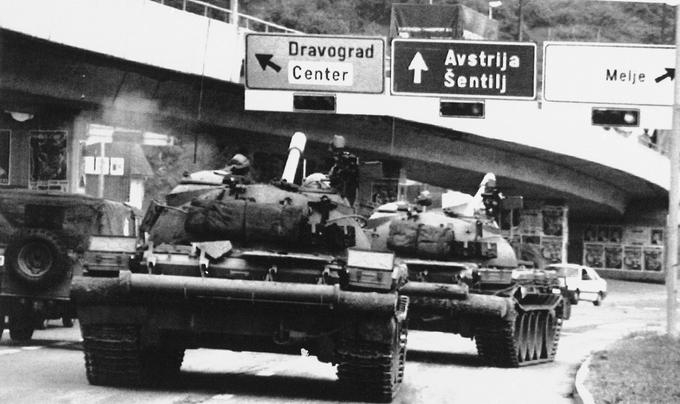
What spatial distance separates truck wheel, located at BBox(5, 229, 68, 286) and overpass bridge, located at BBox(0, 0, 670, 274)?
2.39 m

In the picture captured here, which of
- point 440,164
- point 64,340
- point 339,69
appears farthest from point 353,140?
point 64,340

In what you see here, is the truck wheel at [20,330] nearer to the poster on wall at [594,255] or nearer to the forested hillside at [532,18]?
the forested hillside at [532,18]

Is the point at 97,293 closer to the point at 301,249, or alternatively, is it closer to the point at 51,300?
the point at 301,249

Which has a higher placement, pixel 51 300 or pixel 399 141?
pixel 399 141

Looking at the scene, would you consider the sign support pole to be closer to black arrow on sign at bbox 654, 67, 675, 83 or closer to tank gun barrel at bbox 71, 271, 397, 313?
black arrow on sign at bbox 654, 67, 675, 83

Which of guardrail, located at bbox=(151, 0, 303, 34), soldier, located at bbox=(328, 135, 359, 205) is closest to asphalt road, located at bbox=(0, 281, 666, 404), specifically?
soldier, located at bbox=(328, 135, 359, 205)

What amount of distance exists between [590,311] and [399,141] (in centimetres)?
768

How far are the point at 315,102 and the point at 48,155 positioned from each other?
11105 mm

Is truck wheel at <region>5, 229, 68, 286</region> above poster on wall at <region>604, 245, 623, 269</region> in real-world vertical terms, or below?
below

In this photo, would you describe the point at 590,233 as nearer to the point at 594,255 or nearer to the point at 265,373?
the point at 594,255

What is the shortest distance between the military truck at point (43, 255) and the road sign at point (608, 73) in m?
9.47

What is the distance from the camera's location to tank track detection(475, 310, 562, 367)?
1998 cm

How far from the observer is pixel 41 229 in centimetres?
2044

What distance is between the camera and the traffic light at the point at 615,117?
1071 inches
